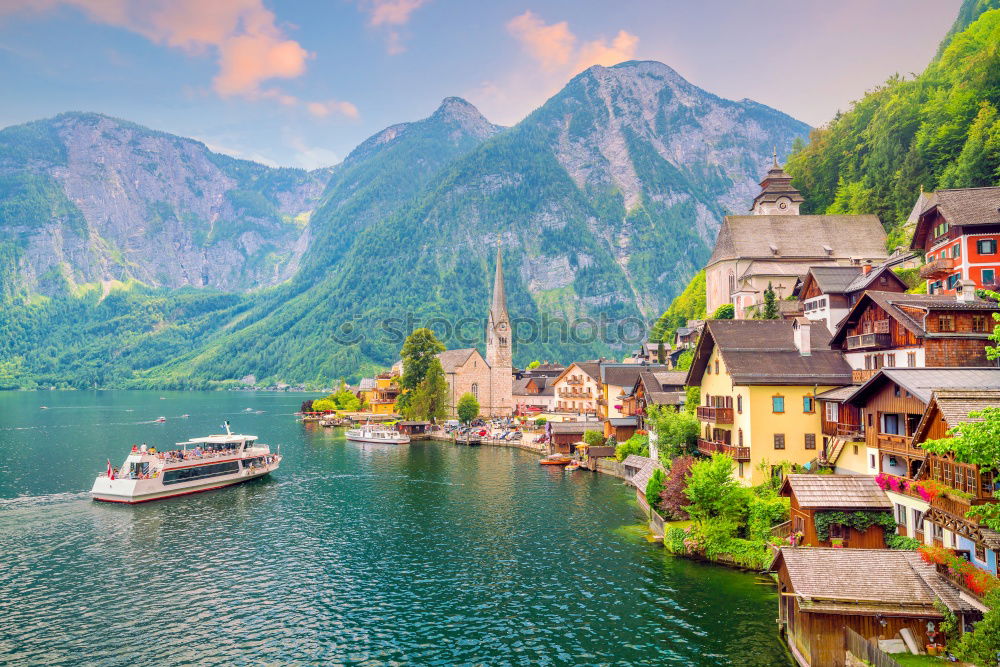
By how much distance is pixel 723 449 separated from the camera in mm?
48062

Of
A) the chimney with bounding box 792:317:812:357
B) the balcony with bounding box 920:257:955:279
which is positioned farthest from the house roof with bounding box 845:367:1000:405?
the balcony with bounding box 920:257:955:279

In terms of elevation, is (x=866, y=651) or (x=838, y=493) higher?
(x=838, y=493)

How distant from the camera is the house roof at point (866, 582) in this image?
25.4m

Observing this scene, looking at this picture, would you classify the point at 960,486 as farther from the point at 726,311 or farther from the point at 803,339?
the point at 726,311

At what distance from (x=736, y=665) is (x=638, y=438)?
169 feet

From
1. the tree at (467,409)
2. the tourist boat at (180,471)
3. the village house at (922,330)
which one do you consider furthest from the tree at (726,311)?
the tourist boat at (180,471)

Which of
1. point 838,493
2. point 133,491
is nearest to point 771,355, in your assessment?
point 838,493

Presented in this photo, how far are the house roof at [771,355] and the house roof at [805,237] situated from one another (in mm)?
50878

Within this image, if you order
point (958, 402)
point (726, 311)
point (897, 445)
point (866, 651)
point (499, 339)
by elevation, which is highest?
point (726, 311)

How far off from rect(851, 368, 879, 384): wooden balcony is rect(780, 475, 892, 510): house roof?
900 centimetres

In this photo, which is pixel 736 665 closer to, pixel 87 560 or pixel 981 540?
pixel 981 540

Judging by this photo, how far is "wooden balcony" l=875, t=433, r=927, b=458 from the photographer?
32.2 meters

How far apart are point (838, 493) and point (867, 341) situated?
13585mm

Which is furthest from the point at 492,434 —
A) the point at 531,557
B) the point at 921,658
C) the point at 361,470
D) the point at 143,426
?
the point at 921,658
